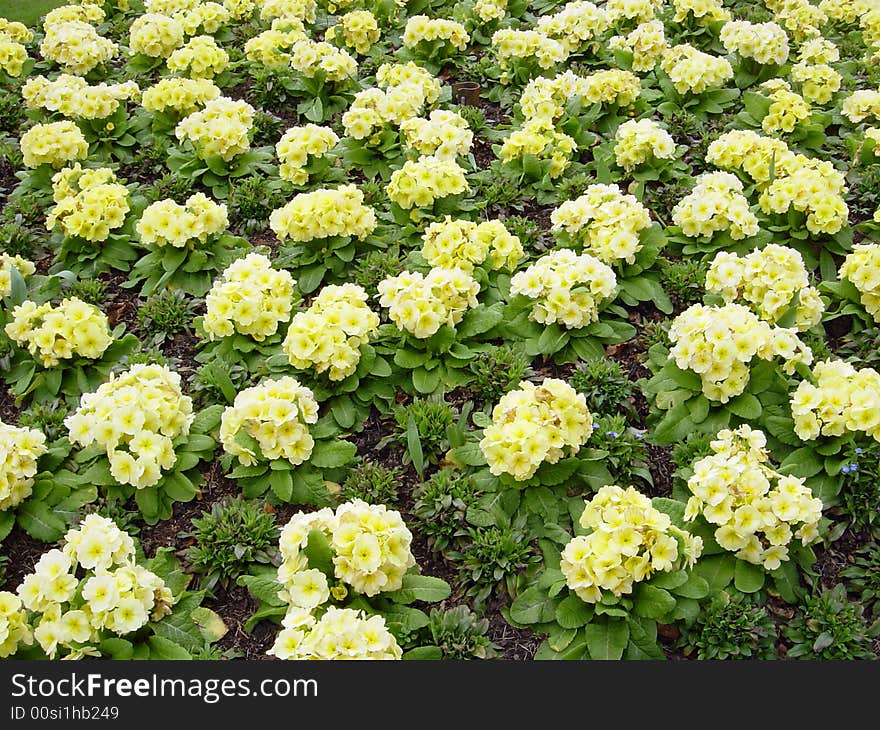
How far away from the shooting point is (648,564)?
373 cm

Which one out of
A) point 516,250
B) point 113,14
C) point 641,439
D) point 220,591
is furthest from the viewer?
point 113,14

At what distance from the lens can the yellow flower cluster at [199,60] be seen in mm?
7426

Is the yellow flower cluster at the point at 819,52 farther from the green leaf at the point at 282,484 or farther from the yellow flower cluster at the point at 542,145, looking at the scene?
the green leaf at the point at 282,484

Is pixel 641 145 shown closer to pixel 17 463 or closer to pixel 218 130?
pixel 218 130

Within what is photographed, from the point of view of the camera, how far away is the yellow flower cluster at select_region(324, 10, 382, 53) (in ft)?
25.5

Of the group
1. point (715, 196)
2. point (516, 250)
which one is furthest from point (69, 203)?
point (715, 196)

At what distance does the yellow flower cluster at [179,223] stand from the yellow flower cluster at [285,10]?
10.5 ft

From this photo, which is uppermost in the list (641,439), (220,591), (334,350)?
(334,350)

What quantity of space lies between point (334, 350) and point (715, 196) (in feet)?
8.51

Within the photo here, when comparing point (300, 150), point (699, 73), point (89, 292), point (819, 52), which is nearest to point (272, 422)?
point (89, 292)

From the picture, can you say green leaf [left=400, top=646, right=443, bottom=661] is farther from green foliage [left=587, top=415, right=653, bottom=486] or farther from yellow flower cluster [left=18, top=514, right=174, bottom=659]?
green foliage [left=587, top=415, right=653, bottom=486]

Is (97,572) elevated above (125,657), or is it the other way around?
(97,572)

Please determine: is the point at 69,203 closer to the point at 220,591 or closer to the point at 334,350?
the point at 334,350

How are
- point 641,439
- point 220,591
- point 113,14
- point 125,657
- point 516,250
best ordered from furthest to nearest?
1. point 113,14
2. point 516,250
3. point 641,439
4. point 220,591
5. point 125,657
